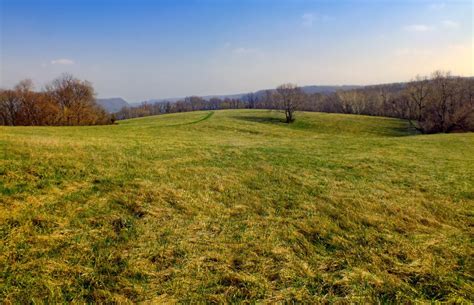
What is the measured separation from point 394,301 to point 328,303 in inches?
39.1

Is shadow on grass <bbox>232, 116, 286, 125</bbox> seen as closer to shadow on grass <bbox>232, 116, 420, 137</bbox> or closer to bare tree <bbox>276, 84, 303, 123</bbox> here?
shadow on grass <bbox>232, 116, 420, 137</bbox>

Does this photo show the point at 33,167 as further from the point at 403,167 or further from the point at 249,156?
the point at 403,167

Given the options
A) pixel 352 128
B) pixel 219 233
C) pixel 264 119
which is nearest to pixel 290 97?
pixel 264 119

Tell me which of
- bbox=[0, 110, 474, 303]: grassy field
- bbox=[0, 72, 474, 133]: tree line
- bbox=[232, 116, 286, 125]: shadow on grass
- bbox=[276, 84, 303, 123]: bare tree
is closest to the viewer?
bbox=[0, 110, 474, 303]: grassy field

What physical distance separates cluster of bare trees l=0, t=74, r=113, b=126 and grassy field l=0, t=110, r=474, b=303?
44.1 meters

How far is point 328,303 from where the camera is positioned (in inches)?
146

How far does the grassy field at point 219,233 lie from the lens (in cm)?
395

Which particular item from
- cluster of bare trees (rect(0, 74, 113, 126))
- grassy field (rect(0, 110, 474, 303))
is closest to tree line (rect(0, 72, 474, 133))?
cluster of bare trees (rect(0, 74, 113, 126))

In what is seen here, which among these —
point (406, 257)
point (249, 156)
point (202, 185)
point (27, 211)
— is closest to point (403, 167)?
point (249, 156)

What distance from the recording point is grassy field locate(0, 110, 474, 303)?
395 centimetres

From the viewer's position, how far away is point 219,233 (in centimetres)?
562

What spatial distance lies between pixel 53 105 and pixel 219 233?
179 ft

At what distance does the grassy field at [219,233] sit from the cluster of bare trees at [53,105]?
44.1 m

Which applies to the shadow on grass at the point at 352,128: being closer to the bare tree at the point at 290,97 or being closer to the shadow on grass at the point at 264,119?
the shadow on grass at the point at 264,119
